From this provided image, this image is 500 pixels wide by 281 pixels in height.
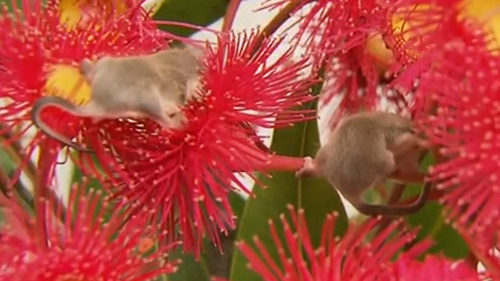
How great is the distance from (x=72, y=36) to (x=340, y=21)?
180 mm

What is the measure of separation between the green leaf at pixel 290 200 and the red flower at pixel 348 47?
0.05 m

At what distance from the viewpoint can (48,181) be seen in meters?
0.63

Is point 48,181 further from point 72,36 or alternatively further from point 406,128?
point 406,128

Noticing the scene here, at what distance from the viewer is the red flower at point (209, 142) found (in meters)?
0.64

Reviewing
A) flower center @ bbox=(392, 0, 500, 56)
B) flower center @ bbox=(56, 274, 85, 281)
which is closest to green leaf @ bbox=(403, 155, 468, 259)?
flower center @ bbox=(392, 0, 500, 56)

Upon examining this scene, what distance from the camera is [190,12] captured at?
2.87 feet

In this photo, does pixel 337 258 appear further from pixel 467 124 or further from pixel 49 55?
pixel 49 55

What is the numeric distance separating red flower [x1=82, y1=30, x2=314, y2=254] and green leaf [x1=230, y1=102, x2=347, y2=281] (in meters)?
0.07

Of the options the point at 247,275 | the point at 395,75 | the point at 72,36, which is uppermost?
the point at 72,36

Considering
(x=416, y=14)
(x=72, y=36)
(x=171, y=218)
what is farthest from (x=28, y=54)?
(x=416, y=14)

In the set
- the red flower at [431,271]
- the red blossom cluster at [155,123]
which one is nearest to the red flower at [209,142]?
the red blossom cluster at [155,123]

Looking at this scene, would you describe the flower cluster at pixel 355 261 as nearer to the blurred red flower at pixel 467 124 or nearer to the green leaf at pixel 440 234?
the blurred red flower at pixel 467 124

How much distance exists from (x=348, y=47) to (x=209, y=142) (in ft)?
0.37

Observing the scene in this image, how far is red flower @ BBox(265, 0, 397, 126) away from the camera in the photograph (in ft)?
2.18
